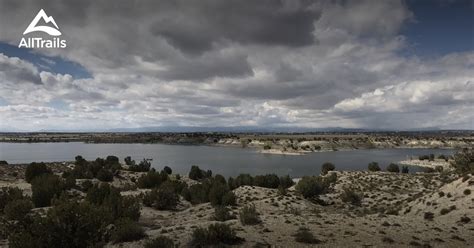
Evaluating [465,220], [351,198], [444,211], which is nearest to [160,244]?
[465,220]

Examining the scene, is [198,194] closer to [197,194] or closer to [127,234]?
[197,194]

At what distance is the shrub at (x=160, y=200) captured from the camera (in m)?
30.1

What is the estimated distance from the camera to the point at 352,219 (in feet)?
72.6

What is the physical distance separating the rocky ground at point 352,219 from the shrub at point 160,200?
31.2 inches

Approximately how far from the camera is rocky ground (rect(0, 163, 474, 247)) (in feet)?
55.5

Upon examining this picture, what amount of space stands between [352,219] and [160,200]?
15500 millimetres

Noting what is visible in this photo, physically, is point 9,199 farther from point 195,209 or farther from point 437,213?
point 437,213

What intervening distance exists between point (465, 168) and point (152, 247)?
101 ft

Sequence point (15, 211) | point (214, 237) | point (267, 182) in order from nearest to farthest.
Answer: point (214, 237) → point (15, 211) → point (267, 182)

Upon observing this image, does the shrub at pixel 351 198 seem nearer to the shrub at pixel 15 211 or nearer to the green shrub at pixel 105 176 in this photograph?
the shrub at pixel 15 211

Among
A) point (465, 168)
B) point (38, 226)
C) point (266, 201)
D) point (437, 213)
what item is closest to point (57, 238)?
point (38, 226)

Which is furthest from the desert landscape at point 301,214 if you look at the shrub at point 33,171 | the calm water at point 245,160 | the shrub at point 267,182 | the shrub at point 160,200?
the calm water at point 245,160

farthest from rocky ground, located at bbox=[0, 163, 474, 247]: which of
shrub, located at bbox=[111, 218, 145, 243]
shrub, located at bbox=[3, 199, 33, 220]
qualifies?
shrub, located at bbox=[3, 199, 33, 220]

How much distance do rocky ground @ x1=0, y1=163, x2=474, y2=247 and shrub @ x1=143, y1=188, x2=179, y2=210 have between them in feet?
2.60
